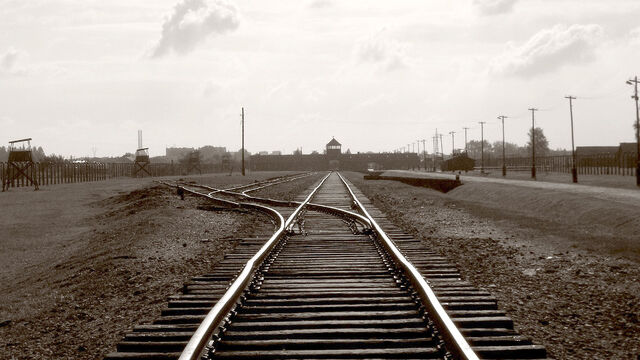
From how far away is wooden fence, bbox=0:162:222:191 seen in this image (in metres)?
44.6

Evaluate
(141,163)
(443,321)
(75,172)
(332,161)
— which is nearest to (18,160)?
(75,172)

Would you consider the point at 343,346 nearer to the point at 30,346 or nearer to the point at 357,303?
the point at 357,303

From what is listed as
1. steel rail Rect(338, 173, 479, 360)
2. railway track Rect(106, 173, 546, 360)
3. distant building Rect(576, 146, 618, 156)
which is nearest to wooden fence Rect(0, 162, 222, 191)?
railway track Rect(106, 173, 546, 360)

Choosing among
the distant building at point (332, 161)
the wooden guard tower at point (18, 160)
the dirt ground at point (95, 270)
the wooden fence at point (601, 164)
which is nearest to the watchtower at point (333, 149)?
the distant building at point (332, 161)

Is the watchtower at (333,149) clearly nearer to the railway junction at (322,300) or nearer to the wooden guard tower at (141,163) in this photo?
the wooden guard tower at (141,163)

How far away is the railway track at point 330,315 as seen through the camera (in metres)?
4.81

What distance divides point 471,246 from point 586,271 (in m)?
2.71

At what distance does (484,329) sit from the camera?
17.4 ft

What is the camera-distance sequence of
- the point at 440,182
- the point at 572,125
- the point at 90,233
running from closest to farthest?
the point at 90,233 → the point at 440,182 → the point at 572,125

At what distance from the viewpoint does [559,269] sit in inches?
371

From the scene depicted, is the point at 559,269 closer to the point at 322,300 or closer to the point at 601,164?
the point at 322,300

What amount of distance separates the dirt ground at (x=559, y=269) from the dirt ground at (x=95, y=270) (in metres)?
3.75

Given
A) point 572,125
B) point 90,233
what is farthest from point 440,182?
point 90,233

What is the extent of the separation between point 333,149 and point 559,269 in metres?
149
